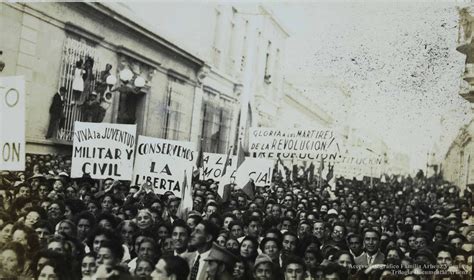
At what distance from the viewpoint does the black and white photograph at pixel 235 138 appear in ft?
18.0

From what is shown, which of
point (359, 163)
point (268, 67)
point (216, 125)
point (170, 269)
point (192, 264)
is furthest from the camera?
point (359, 163)

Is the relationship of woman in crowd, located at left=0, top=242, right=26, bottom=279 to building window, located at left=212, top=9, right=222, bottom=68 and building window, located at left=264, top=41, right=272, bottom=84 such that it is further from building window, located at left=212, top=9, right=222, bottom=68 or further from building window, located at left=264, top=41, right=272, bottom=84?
building window, located at left=212, top=9, right=222, bottom=68

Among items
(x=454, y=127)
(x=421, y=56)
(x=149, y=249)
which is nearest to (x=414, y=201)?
(x=454, y=127)

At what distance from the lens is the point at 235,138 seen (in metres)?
9.12

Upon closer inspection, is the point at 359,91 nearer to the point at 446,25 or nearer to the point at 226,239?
the point at 446,25

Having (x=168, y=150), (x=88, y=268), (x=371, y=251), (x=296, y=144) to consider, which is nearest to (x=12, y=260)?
(x=88, y=268)

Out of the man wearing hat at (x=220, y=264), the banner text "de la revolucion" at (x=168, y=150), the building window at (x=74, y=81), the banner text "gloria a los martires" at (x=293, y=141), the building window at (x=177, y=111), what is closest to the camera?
the man wearing hat at (x=220, y=264)

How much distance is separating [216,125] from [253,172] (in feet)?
5.48

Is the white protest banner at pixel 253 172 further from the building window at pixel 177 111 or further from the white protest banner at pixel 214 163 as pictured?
the building window at pixel 177 111

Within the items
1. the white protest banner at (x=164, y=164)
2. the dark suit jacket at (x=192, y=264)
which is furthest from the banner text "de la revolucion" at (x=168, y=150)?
the dark suit jacket at (x=192, y=264)

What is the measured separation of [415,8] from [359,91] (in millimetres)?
1290

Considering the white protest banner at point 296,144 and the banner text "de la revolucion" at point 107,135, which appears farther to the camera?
the white protest banner at point 296,144

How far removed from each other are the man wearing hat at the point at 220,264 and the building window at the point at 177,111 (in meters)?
4.34

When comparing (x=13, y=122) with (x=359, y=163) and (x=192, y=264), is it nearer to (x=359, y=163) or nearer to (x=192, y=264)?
(x=192, y=264)
